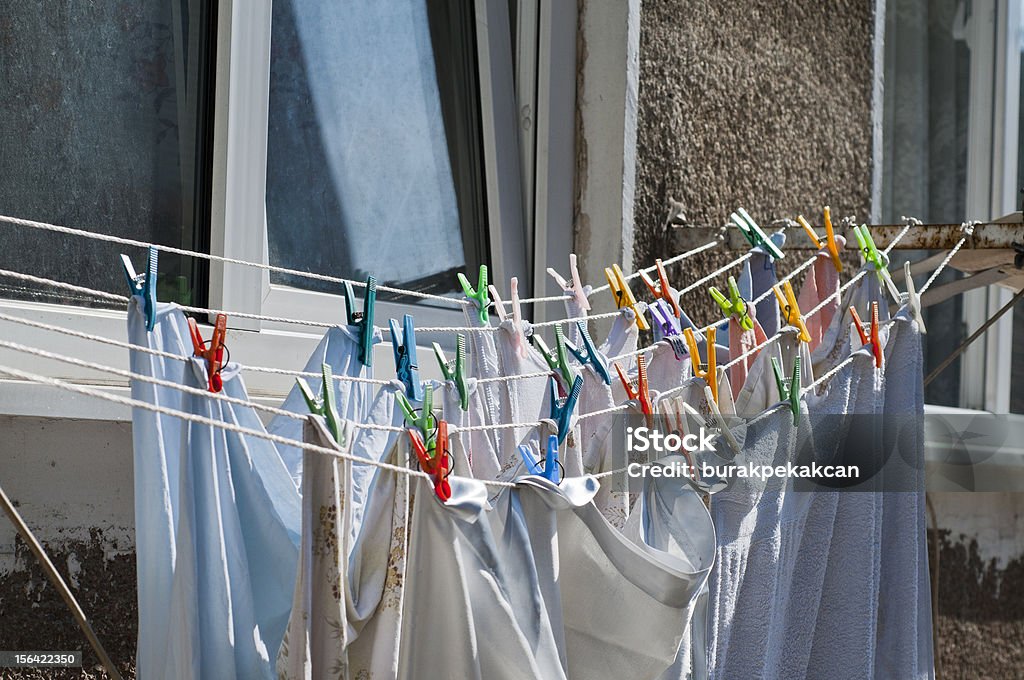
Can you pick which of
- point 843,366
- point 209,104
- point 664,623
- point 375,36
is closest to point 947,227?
point 843,366

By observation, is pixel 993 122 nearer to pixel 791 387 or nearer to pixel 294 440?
pixel 791 387

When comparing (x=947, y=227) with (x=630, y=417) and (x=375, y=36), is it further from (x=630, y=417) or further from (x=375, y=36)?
(x=375, y=36)

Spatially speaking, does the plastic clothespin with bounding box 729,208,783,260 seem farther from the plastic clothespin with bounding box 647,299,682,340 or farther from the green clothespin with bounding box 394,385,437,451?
the green clothespin with bounding box 394,385,437,451

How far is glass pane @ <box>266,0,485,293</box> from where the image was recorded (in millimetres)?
1673

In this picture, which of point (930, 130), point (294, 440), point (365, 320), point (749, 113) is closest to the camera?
point (294, 440)

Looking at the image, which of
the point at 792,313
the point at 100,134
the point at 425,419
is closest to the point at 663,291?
the point at 792,313

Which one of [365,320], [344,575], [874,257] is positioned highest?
[874,257]

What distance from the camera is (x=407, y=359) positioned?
112 centimetres

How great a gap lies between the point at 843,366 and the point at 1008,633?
6.60 feet

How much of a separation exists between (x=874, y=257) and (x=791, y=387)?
309 millimetres

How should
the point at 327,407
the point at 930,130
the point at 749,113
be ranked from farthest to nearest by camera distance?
the point at 930,130
the point at 749,113
the point at 327,407

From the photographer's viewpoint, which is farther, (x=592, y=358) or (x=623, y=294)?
(x=623, y=294)

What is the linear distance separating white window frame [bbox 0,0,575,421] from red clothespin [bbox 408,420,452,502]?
566 mm

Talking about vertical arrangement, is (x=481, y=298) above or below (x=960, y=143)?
below
